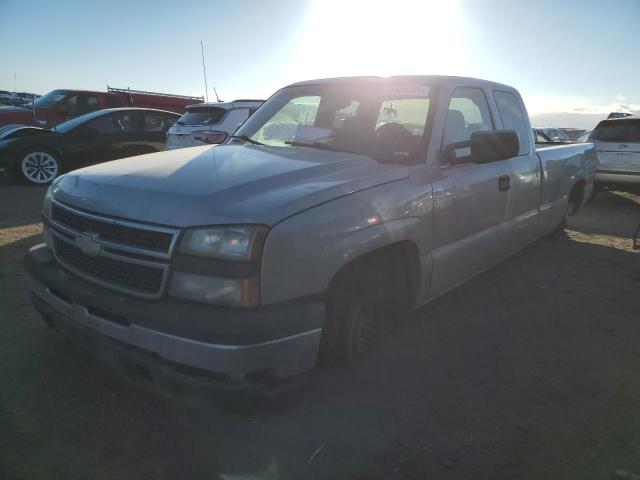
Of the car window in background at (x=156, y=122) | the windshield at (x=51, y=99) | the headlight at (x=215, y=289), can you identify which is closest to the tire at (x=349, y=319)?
the headlight at (x=215, y=289)

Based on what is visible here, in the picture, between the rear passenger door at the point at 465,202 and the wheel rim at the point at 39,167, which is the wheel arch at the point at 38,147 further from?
the rear passenger door at the point at 465,202

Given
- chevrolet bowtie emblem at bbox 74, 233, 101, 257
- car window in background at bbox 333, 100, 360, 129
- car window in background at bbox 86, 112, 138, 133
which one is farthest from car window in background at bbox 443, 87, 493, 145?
car window in background at bbox 86, 112, 138, 133

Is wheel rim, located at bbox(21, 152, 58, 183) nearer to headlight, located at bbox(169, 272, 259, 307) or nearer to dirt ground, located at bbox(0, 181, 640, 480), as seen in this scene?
dirt ground, located at bbox(0, 181, 640, 480)

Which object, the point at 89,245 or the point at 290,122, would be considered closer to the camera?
the point at 89,245

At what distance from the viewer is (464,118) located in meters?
3.39

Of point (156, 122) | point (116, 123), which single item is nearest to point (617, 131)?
point (156, 122)

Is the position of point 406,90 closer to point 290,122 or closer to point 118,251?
point 290,122

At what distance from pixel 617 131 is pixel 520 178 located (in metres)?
6.70

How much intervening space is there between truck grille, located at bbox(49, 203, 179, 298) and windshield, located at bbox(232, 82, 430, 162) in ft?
4.55

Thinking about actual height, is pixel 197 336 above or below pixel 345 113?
below

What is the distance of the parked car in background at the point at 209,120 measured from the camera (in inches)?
324

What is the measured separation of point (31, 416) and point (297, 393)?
1400 millimetres

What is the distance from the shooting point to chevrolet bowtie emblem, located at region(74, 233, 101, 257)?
2.12 m

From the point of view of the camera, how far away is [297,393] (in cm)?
207
